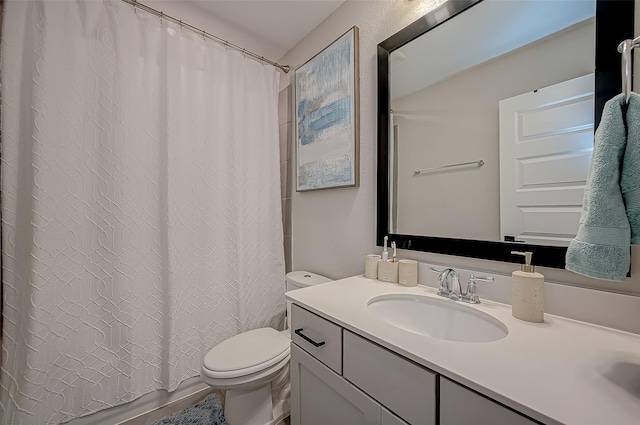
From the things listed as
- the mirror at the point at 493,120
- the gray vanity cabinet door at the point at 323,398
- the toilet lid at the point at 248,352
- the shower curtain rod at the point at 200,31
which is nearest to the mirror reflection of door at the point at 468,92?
the mirror at the point at 493,120

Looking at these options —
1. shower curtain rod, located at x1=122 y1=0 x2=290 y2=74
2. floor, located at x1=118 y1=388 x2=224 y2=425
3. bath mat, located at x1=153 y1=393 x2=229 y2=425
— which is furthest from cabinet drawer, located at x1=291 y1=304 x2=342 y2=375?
shower curtain rod, located at x1=122 y1=0 x2=290 y2=74

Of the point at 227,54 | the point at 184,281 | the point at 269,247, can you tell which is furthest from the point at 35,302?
the point at 227,54

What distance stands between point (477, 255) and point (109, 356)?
66.5 inches

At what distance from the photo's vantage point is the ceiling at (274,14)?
4.80 ft

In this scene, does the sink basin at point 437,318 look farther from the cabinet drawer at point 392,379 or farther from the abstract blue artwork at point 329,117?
the abstract blue artwork at point 329,117

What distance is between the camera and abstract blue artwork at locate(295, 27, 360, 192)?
136 centimetres

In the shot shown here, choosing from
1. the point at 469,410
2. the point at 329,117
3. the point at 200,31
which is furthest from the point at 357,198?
the point at 200,31

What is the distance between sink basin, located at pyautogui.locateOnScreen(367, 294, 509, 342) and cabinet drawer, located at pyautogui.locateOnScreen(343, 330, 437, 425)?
0.21 metres

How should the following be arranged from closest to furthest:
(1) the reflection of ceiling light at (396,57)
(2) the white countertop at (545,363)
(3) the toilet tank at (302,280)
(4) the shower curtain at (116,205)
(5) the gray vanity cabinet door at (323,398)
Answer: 1. (2) the white countertop at (545,363)
2. (5) the gray vanity cabinet door at (323,398)
3. (4) the shower curtain at (116,205)
4. (1) the reflection of ceiling light at (396,57)
5. (3) the toilet tank at (302,280)

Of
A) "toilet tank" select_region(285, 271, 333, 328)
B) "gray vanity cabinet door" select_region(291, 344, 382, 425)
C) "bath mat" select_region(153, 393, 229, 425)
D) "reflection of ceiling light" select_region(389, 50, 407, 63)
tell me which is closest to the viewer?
"gray vanity cabinet door" select_region(291, 344, 382, 425)

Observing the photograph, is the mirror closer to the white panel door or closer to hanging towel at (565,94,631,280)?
the white panel door

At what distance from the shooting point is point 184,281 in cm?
142

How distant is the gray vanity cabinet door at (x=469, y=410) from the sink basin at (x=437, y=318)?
0.32 meters

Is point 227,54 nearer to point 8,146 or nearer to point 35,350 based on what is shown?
point 8,146
